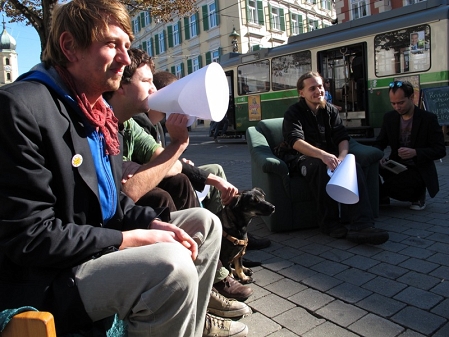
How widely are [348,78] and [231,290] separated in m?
11.2

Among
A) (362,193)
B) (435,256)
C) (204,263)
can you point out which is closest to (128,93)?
(204,263)

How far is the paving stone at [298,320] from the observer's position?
2184 mm

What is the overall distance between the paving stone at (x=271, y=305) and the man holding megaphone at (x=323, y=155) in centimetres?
114

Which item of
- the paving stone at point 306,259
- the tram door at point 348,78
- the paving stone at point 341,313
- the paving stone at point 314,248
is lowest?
the paving stone at point 341,313

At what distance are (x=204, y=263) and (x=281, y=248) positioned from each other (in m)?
1.87

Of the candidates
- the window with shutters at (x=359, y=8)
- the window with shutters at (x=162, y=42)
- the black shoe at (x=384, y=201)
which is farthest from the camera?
the window with shutters at (x=162, y=42)

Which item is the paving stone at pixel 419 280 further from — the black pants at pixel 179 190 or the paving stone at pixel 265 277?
the black pants at pixel 179 190

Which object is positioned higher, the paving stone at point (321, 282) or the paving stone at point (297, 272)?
the paving stone at point (297, 272)

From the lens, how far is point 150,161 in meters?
2.26

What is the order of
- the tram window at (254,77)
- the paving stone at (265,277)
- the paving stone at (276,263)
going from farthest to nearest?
the tram window at (254,77) < the paving stone at (276,263) < the paving stone at (265,277)

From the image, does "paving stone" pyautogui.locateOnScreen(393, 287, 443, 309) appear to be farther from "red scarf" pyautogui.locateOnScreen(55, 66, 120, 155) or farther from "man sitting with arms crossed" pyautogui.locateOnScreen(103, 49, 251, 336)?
"red scarf" pyautogui.locateOnScreen(55, 66, 120, 155)

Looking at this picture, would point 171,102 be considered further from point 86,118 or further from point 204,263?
point 204,263

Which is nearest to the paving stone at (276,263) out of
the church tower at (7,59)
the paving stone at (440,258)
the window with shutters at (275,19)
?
the paving stone at (440,258)

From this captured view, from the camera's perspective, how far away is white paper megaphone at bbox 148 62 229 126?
6.33ft
